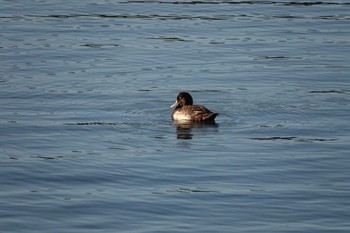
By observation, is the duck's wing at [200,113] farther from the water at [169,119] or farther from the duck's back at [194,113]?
the water at [169,119]

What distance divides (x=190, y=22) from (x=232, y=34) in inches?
79.5

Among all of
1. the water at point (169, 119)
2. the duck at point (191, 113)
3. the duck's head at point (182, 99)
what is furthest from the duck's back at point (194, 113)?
the duck's head at point (182, 99)

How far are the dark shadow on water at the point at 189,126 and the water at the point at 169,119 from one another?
0.27ft

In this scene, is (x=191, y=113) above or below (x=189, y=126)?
above

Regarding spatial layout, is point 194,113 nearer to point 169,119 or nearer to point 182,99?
point 169,119

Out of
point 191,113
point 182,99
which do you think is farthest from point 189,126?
point 182,99

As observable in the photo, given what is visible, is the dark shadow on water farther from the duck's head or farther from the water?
the duck's head

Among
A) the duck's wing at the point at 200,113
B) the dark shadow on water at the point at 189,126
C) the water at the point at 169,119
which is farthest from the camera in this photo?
the duck's wing at the point at 200,113

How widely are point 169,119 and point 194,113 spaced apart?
61cm

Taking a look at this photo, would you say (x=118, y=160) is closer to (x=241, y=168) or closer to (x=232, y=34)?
(x=241, y=168)

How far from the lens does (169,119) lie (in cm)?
2178

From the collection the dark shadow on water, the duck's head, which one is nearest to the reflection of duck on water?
the dark shadow on water

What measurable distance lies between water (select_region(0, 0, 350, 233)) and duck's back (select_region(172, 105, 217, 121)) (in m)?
0.25

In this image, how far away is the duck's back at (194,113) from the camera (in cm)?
2114
